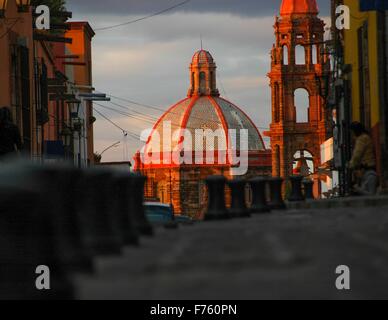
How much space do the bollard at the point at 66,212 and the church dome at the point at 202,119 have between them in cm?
14839

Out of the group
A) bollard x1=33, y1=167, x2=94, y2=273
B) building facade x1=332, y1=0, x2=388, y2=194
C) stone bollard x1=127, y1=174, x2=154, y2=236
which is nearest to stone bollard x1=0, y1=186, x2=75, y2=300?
bollard x1=33, y1=167, x2=94, y2=273

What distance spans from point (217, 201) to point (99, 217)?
260 inches

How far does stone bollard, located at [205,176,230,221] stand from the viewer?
48.2ft

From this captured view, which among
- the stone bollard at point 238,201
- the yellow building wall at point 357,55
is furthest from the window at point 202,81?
the stone bollard at point 238,201

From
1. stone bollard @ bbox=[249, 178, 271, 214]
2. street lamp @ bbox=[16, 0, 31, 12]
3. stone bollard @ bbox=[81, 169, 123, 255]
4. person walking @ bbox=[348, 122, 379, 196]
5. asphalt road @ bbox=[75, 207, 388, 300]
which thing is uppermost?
street lamp @ bbox=[16, 0, 31, 12]

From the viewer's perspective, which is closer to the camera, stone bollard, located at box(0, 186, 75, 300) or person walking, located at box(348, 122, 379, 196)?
stone bollard, located at box(0, 186, 75, 300)

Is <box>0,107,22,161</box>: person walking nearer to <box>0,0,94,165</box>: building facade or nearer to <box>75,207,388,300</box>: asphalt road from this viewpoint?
<box>75,207,388,300</box>: asphalt road

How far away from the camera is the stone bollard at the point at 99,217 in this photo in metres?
8.47

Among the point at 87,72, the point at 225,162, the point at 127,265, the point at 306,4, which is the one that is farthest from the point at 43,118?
the point at 225,162

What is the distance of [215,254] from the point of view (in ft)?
27.2

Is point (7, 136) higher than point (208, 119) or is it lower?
lower

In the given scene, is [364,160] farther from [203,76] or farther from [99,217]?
[203,76]

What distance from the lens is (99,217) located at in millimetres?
9008

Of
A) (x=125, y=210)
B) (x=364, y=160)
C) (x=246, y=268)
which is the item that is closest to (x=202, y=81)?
(x=364, y=160)
